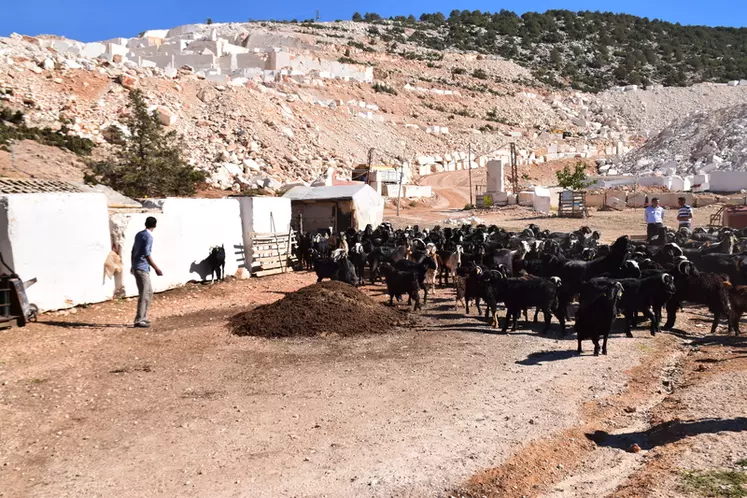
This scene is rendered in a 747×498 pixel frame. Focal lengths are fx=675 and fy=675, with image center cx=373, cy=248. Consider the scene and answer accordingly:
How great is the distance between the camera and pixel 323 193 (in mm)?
22625

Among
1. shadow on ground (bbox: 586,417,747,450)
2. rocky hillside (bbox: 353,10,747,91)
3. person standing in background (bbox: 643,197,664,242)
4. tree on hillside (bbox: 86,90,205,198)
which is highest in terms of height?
rocky hillside (bbox: 353,10,747,91)

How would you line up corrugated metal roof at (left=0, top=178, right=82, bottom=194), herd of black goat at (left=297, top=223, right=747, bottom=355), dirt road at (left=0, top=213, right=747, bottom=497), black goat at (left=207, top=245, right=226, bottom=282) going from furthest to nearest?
black goat at (left=207, top=245, right=226, bottom=282)
corrugated metal roof at (left=0, top=178, right=82, bottom=194)
herd of black goat at (left=297, top=223, right=747, bottom=355)
dirt road at (left=0, top=213, right=747, bottom=497)

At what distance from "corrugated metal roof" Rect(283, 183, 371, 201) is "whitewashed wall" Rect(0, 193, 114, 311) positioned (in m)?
9.42

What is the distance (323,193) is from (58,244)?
11387 mm

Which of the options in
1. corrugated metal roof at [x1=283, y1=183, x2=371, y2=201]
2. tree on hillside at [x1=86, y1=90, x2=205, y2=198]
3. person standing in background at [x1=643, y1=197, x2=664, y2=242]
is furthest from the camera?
tree on hillside at [x1=86, y1=90, x2=205, y2=198]

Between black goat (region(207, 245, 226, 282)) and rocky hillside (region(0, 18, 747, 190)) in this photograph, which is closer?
black goat (region(207, 245, 226, 282))

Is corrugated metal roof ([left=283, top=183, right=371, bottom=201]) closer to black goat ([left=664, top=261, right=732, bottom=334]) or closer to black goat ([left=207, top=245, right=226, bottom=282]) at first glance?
black goat ([left=207, top=245, right=226, bottom=282])

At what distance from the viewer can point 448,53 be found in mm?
113875

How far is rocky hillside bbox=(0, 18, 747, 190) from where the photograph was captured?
144ft

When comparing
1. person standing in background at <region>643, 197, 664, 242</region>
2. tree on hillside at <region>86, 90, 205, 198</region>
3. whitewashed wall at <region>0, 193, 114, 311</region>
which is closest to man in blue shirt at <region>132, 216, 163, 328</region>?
whitewashed wall at <region>0, 193, 114, 311</region>

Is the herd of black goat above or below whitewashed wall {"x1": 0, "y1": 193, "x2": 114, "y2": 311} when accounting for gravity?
below

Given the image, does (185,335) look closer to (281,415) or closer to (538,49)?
(281,415)

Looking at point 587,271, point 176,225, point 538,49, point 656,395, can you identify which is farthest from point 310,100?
point 538,49

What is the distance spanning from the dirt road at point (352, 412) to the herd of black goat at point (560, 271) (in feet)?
1.81
